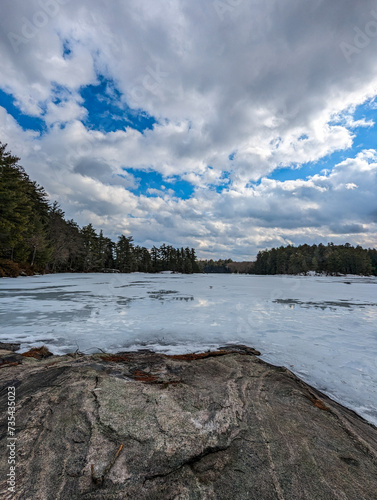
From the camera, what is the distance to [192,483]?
1.30 meters

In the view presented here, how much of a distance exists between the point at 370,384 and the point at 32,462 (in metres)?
4.06

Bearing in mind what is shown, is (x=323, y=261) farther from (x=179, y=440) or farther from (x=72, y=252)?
(x=179, y=440)

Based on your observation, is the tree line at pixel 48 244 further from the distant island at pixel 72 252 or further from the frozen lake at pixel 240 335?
the frozen lake at pixel 240 335

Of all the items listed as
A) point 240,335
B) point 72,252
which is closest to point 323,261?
point 72,252

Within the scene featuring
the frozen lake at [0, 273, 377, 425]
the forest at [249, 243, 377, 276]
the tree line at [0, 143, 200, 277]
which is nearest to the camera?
the frozen lake at [0, 273, 377, 425]

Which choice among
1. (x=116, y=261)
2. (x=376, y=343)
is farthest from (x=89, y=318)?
(x=116, y=261)

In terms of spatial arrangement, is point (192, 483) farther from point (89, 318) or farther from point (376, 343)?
point (89, 318)

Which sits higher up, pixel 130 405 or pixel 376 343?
pixel 130 405

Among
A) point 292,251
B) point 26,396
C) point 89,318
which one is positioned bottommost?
point 89,318

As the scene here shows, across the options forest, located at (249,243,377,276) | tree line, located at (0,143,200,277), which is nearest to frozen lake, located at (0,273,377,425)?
tree line, located at (0,143,200,277)

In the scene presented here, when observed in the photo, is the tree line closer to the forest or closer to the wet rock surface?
the wet rock surface

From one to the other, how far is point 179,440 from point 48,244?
140 ft

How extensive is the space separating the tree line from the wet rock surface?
85.4ft

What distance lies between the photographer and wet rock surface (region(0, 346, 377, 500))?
50.3 inches
